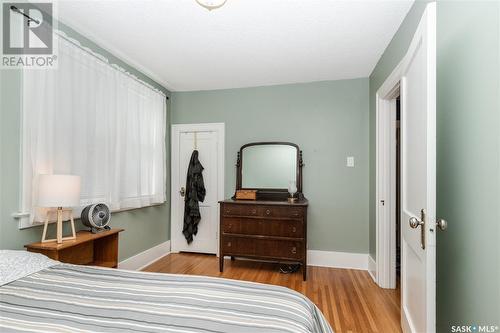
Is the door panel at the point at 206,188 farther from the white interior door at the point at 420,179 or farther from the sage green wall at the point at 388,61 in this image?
the white interior door at the point at 420,179

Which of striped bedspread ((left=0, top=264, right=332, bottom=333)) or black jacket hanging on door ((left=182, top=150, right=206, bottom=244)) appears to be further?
black jacket hanging on door ((left=182, top=150, right=206, bottom=244))

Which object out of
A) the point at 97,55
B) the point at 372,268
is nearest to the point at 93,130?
the point at 97,55

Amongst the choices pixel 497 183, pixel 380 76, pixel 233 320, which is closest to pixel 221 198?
pixel 380 76

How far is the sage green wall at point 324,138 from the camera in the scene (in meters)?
3.34

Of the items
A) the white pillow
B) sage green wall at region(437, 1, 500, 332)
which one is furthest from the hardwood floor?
the white pillow

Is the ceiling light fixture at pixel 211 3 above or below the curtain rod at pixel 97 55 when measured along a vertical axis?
below

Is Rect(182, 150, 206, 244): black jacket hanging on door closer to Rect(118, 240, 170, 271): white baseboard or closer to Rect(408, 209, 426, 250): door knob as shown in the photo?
Rect(118, 240, 170, 271): white baseboard

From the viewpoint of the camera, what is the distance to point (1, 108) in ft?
5.60

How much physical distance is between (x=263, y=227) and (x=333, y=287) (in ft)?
3.20

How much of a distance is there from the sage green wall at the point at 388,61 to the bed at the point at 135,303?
2.03 metres

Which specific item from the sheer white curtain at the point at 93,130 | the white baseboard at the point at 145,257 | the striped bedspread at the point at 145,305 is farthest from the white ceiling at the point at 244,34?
the white baseboard at the point at 145,257

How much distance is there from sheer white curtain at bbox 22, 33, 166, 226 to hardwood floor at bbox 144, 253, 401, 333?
105 centimetres

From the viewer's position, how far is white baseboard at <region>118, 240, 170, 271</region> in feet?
9.72

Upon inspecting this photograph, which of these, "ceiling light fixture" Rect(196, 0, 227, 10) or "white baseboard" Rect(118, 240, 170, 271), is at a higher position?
"ceiling light fixture" Rect(196, 0, 227, 10)
